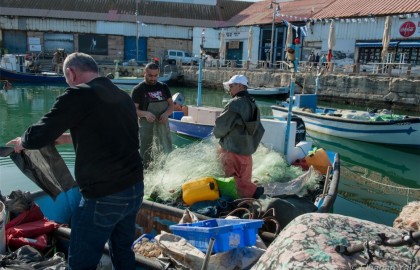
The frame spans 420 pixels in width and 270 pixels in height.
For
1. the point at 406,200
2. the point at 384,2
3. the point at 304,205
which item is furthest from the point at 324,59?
the point at 304,205

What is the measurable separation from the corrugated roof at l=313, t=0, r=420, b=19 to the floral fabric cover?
89.5 feet

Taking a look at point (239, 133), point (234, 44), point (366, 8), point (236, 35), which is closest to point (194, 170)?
point (239, 133)

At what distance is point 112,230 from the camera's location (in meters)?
2.79

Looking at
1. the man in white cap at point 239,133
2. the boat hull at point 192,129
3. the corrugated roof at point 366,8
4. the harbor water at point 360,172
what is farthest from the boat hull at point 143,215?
the corrugated roof at point 366,8

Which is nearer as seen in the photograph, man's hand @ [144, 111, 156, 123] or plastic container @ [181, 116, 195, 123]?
man's hand @ [144, 111, 156, 123]

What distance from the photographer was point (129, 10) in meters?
43.6

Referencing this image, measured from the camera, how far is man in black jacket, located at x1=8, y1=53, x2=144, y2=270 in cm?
247

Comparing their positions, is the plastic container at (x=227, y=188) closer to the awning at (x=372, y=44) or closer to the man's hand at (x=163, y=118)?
the man's hand at (x=163, y=118)

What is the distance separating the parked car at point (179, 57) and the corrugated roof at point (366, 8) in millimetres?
13522

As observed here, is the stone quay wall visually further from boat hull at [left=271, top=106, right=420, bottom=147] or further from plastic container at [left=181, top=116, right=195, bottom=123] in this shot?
plastic container at [left=181, top=116, right=195, bottom=123]

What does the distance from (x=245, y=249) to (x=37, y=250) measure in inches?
77.6

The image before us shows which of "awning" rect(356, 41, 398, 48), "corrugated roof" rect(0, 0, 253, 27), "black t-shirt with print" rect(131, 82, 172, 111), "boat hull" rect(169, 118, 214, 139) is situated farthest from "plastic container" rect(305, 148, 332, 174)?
"corrugated roof" rect(0, 0, 253, 27)

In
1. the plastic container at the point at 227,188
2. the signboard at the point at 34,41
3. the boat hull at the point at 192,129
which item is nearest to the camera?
the plastic container at the point at 227,188

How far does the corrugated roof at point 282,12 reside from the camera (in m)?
33.6
